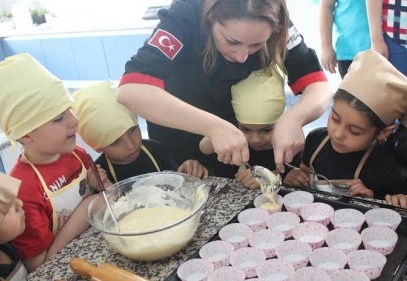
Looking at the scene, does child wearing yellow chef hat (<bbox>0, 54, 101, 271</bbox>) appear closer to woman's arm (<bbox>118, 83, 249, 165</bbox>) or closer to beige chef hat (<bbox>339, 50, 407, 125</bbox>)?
woman's arm (<bbox>118, 83, 249, 165</bbox>)

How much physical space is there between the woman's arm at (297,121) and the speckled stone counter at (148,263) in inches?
4.6

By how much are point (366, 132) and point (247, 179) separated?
1.06 feet

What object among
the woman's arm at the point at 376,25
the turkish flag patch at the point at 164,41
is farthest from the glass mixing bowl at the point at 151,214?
the woman's arm at the point at 376,25

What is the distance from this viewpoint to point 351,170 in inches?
48.6

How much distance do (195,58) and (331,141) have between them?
44cm

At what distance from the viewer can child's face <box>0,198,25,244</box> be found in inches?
36.0

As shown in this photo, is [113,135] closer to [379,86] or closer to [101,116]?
[101,116]

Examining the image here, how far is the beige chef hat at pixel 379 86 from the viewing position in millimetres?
1042

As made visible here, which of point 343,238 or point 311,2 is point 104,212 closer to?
point 343,238

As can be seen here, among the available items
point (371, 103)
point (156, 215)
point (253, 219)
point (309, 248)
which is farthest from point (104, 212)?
point (371, 103)

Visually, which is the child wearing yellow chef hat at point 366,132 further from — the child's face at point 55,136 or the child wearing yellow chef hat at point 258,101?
the child's face at point 55,136

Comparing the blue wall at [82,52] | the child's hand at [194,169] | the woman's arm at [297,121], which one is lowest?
the blue wall at [82,52]

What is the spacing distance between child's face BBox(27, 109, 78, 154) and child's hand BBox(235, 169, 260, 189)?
436 mm

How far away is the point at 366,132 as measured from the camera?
1135mm
